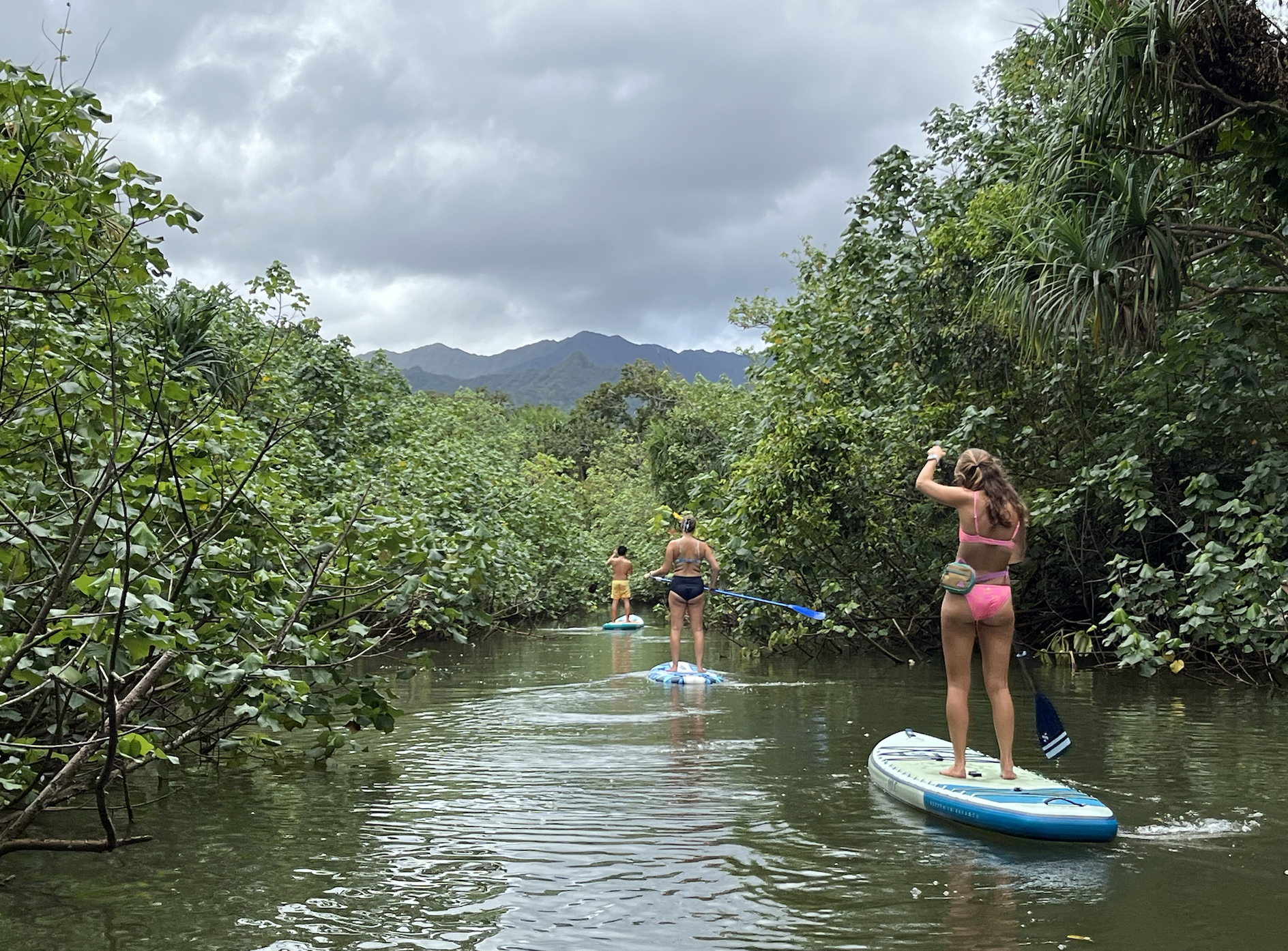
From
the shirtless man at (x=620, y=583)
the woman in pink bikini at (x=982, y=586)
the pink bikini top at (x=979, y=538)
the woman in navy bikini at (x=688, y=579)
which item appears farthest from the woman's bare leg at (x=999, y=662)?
the shirtless man at (x=620, y=583)

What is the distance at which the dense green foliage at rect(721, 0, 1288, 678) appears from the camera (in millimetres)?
10648

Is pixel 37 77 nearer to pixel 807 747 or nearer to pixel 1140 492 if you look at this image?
pixel 807 747

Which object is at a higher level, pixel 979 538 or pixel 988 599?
pixel 979 538

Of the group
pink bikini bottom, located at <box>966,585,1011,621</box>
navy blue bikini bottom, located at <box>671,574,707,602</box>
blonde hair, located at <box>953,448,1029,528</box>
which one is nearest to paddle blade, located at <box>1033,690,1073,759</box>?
pink bikini bottom, located at <box>966,585,1011,621</box>

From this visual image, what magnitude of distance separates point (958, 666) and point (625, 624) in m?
17.8

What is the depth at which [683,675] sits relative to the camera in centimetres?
1278

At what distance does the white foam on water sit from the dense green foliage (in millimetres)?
5087

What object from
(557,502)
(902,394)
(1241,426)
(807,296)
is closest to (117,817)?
(1241,426)

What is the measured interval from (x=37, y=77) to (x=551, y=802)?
13.8 ft

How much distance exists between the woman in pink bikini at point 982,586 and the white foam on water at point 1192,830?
2.76 ft

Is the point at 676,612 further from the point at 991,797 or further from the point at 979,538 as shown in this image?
the point at 991,797

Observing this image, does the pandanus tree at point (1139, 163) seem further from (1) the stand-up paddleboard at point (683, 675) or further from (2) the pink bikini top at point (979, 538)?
(2) the pink bikini top at point (979, 538)

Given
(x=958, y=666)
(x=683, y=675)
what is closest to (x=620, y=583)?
(x=683, y=675)

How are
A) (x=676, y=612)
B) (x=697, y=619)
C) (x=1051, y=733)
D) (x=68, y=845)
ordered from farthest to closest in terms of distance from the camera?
(x=676, y=612), (x=697, y=619), (x=1051, y=733), (x=68, y=845)
